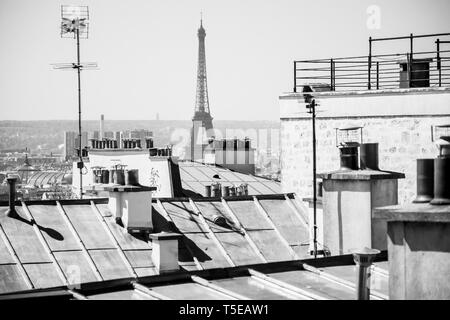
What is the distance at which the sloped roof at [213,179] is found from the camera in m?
51.7

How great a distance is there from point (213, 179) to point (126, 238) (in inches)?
1295

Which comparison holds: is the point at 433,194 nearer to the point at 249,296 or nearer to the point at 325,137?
the point at 249,296

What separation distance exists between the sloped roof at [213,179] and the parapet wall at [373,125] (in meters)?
24.9

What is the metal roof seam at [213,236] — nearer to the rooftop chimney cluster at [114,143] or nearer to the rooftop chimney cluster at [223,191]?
the rooftop chimney cluster at [223,191]

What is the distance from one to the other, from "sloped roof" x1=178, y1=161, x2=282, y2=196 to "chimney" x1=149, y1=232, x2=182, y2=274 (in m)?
29.1

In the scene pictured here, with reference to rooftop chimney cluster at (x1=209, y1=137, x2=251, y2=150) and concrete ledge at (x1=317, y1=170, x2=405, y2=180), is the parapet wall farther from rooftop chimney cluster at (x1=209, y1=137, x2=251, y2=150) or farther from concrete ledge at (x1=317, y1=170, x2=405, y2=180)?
rooftop chimney cluster at (x1=209, y1=137, x2=251, y2=150)

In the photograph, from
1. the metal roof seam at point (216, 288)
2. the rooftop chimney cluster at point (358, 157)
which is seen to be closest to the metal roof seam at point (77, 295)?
the metal roof seam at point (216, 288)

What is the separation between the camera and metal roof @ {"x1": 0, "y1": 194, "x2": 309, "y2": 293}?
19.5 meters

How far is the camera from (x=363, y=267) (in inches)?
388

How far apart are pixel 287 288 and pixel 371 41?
13.1 m

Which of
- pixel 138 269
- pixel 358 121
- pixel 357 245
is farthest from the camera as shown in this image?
pixel 358 121
